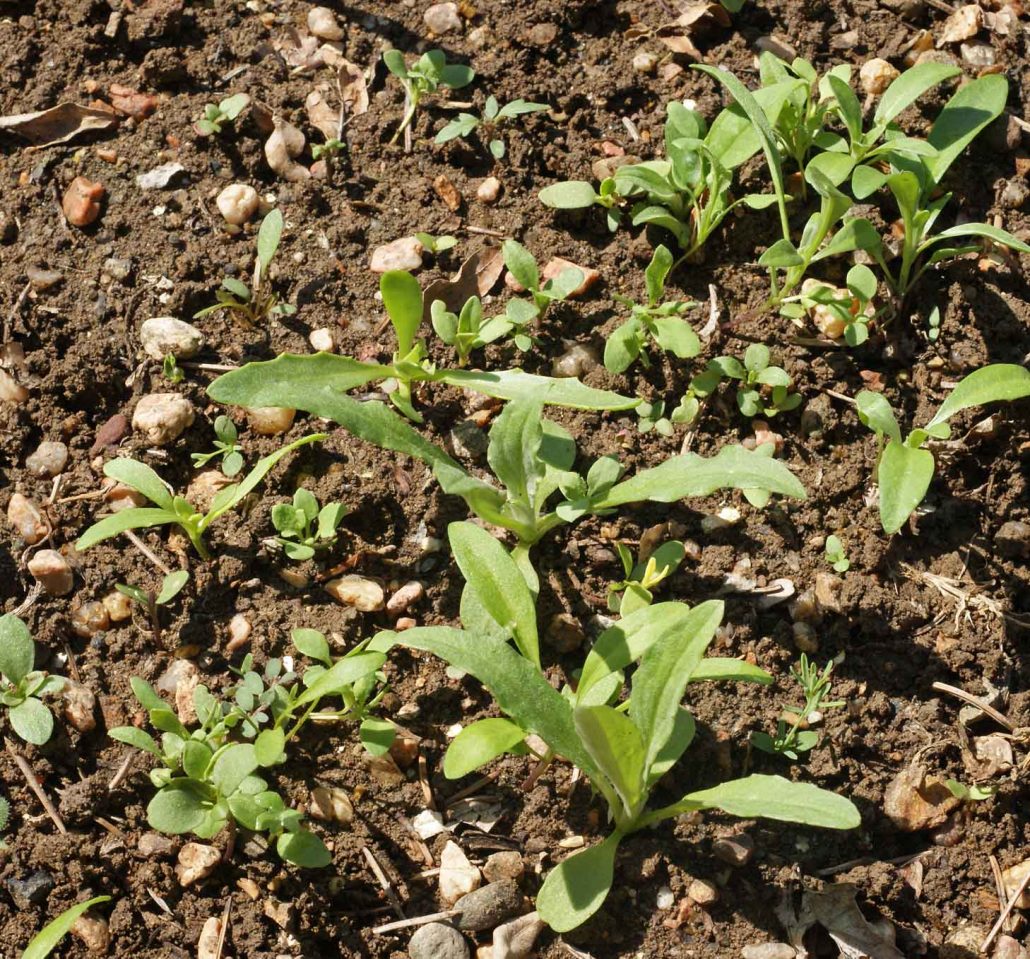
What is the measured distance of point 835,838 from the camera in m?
2.01

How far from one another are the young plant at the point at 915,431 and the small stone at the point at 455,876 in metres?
1.01

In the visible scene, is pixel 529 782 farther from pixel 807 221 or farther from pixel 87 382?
pixel 807 221

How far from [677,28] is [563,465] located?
4.43 ft

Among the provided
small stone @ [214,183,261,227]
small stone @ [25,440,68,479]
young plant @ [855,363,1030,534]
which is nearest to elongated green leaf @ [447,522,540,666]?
young plant @ [855,363,1030,534]

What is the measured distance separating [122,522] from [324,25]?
4.92 feet

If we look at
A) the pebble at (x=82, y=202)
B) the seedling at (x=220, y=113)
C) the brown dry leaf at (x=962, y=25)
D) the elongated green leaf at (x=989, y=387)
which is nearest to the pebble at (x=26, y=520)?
the pebble at (x=82, y=202)

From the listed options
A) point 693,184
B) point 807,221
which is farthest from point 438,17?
point 807,221

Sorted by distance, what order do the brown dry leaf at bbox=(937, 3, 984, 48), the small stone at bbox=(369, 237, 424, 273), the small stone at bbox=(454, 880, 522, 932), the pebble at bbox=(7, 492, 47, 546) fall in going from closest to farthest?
the small stone at bbox=(454, 880, 522, 932) < the pebble at bbox=(7, 492, 47, 546) < the small stone at bbox=(369, 237, 424, 273) < the brown dry leaf at bbox=(937, 3, 984, 48)

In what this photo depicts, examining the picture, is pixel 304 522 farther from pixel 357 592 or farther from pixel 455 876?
pixel 455 876

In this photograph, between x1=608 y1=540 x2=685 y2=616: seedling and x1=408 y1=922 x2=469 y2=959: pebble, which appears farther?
x1=608 y1=540 x2=685 y2=616: seedling

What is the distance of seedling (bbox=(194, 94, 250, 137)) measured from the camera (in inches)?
104

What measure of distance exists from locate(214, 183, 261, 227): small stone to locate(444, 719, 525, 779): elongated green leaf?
1390 millimetres

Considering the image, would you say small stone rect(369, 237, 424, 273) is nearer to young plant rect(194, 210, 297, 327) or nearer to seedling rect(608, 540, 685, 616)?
young plant rect(194, 210, 297, 327)

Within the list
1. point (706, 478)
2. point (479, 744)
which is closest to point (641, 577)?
point (706, 478)
